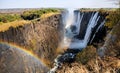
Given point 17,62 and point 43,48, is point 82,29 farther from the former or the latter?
point 17,62

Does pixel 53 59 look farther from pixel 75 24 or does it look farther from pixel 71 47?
pixel 75 24

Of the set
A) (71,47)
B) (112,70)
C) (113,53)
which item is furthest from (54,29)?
(112,70)

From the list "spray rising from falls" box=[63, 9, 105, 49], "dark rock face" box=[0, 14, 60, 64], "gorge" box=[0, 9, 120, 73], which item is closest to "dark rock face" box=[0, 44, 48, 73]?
"gorge" box=[0, 9, 120, 73]

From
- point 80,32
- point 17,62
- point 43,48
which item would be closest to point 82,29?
point 80,32

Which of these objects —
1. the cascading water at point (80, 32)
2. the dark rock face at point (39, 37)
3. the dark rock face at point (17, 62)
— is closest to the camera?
the dark rock face at point (17, 62)

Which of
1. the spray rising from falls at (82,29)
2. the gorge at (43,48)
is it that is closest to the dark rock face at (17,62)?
the gorge at (43,48)

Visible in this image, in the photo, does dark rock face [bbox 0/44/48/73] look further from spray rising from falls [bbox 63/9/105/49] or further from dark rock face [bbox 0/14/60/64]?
spray rising from falls [bbox 63/9/105/49]

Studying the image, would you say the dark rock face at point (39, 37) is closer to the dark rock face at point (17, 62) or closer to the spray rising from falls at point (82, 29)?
the dark rock face at point (17, 62)
